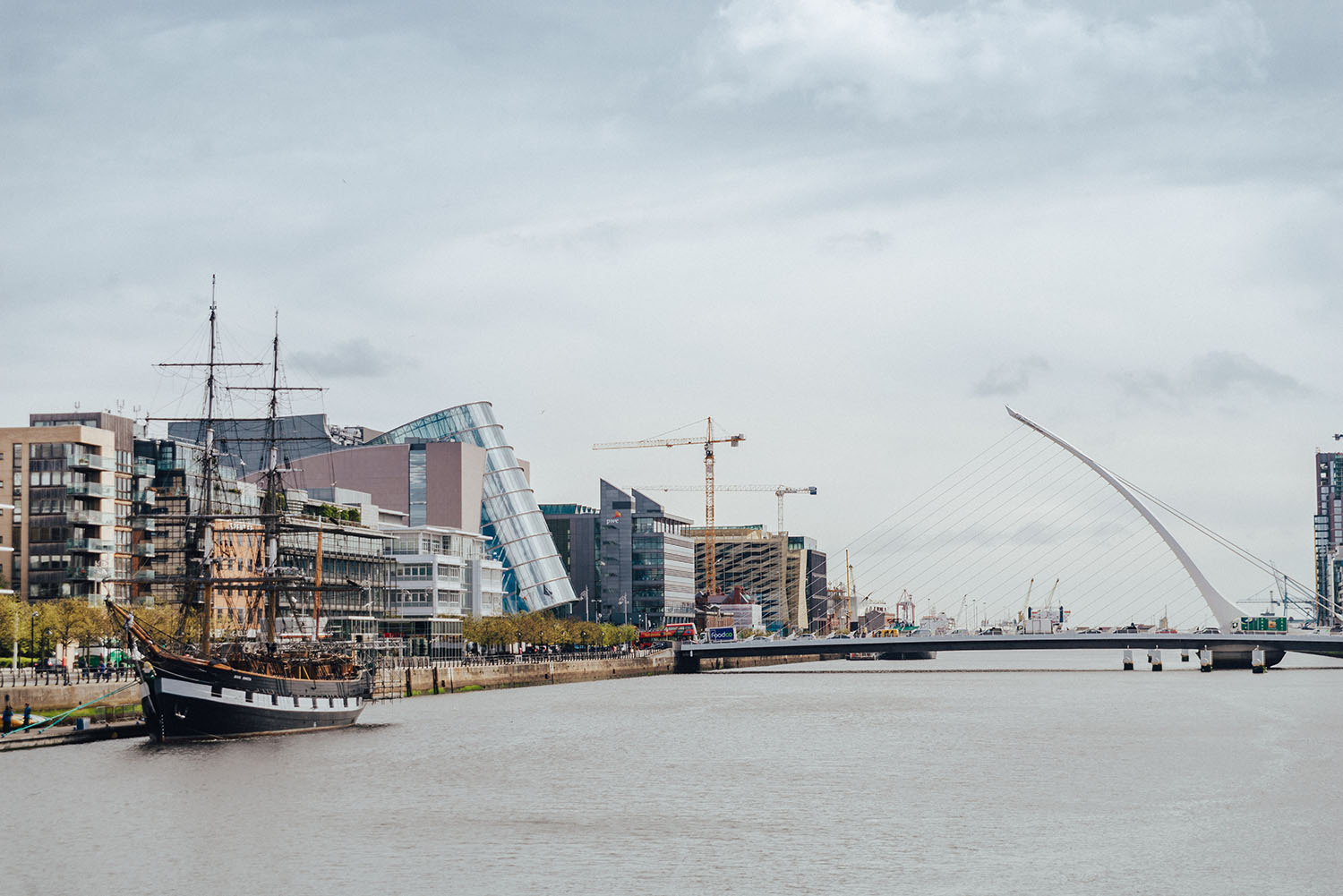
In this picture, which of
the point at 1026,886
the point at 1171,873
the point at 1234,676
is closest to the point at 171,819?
the point at 1026,886

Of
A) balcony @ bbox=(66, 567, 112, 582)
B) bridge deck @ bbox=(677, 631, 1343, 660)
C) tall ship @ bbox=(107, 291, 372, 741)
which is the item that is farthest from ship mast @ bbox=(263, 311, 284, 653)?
bridge deck @ bbox=(677, 631, 1343, 660)

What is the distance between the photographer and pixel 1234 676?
131m

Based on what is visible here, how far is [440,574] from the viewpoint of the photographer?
136m

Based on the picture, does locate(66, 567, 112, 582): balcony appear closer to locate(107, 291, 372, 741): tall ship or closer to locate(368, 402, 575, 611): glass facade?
locate(107, 291, 372, 741): tall ship

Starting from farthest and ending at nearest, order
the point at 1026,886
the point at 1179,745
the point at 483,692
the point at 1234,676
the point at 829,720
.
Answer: the point at 1234,676
the point at 483,692
the point at 829,720
the point at 1179,745
the point at 1026,886

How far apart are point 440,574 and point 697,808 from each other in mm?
92689

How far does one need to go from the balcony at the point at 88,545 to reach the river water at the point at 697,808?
34.5 meters

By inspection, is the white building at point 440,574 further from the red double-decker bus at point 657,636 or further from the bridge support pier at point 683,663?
the red double-decker bus at point 657,636

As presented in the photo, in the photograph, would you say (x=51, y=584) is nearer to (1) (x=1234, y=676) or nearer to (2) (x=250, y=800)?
(2) (x=250, y=800)

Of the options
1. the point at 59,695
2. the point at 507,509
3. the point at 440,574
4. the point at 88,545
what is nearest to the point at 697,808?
the point at 59,695

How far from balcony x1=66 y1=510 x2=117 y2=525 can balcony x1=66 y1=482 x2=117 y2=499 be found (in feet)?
3.41

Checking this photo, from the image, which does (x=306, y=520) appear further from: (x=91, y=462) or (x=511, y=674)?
(x=511, y=674)

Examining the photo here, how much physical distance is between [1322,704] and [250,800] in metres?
62.5

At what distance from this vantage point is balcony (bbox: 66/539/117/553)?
337 ft
